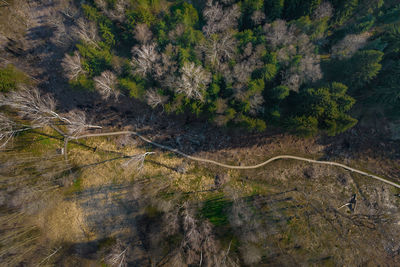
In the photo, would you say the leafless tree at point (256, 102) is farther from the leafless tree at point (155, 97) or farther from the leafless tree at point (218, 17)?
the leafless tree at point (155, 97)

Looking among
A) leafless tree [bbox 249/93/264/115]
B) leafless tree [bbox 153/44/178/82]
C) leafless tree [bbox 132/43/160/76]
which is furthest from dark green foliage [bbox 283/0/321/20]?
leafless tree [bbox 132/43/160/76]

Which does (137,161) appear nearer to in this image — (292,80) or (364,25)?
(292,80)

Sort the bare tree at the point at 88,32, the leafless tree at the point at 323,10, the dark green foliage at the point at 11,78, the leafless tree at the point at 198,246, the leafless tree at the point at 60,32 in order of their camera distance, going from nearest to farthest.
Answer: the leafless tree at the point at 198,246, the bare tree at the point at 88,32, the leafless tree at the point at 323,10, the dark green foliage at the point at 11,78, the leafless tree at the point at 60,32

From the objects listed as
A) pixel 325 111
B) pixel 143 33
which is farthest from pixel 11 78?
pixel 325 111

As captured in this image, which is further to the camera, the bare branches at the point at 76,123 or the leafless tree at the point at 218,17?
the bare branches at the point at 76,123

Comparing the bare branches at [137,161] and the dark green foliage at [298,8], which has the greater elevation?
the dark green foliage at [298,8]

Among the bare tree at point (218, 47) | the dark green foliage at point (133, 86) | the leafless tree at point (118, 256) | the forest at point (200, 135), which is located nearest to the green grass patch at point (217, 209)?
the forest at point (200, 135)

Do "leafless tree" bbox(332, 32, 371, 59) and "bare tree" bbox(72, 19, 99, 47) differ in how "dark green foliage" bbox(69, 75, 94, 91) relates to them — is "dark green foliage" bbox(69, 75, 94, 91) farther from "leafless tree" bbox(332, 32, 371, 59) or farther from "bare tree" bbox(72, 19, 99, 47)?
"leafless tree" bbox(332, 32, 371, 59)
